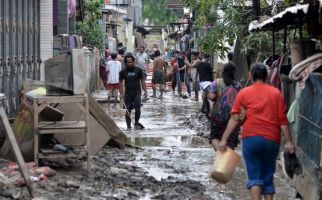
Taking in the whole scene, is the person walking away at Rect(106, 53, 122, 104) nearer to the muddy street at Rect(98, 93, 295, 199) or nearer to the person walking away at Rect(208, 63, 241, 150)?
the muddy street at Rect(98, 93, 295, 199)

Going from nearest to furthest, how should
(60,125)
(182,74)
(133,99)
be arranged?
(60,125) → (133,99) → (182,74)

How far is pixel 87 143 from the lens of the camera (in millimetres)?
10320

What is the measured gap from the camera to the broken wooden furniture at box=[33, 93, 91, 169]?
9.99m

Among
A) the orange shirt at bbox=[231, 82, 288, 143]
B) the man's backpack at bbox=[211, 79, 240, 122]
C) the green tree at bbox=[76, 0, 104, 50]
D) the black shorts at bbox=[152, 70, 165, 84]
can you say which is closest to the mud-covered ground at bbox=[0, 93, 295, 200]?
the man's backpack at bbox=[211, 79, 240, 122]

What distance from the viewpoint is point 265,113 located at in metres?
7.87

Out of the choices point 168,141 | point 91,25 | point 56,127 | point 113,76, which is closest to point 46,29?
point 168,141

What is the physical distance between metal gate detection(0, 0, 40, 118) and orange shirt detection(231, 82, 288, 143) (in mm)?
5642

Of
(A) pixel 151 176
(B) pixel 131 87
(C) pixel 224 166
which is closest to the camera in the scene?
(C) pixel 224 166

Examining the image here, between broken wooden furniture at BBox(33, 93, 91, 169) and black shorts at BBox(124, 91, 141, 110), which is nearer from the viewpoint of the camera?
broken wooden furniture at BBox(33, 93, 91, 169)

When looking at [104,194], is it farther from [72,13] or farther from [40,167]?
[72,13]

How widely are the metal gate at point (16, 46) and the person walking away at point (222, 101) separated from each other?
3900mm

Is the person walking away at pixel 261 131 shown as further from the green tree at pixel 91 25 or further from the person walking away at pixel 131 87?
the green tree at pixel 91 25

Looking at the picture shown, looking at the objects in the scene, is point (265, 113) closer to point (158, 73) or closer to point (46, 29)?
point (46, 29)

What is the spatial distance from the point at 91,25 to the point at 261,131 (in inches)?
957
